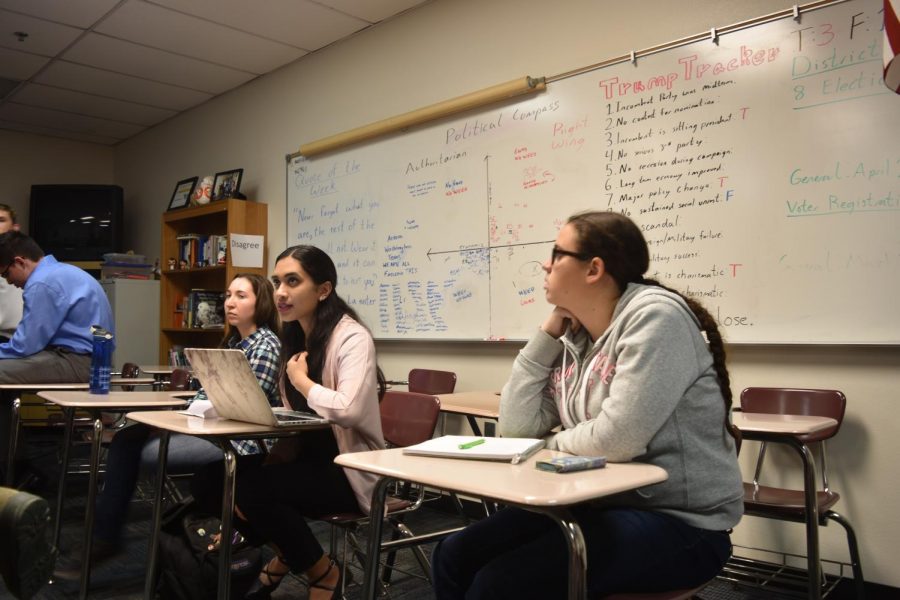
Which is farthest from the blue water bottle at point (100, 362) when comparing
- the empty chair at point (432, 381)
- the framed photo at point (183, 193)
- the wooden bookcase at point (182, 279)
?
the framed photo at point (183, 193)

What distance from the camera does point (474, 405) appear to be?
2.80 meters

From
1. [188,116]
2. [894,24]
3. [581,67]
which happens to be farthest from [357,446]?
[188,116]

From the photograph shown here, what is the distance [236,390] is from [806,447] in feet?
5.31

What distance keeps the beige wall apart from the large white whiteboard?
449 cm

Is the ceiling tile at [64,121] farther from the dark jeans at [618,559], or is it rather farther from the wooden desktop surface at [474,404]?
the dark jeans at [618,559]

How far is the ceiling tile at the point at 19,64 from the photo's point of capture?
498 cm

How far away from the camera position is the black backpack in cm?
202

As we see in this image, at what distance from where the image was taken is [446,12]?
4020 millimetres

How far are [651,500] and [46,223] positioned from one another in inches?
268

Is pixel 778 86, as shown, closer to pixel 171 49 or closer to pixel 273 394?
pixel 273 394

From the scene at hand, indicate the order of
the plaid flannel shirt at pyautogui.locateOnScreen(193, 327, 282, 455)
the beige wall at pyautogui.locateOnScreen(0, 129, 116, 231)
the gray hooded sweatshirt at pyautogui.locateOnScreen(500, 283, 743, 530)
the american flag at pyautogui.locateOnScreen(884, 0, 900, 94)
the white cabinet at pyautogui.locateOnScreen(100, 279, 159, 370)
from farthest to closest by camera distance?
1. the beige wall at pyautogui.locateOnScreen(0, 129, 116, 231)
2. the white cabinet at pyautogui.locateOnScreen(100, 279, 159, 370)
3. the plaid flannel shirt at pyautogui.locateOnScreen(193, 327, 282, 455)
4. the gray hooded sweatshirt at pyautogui.locateOnScreen(500, 283, 743, 530)
5. the american flag at pyautogui.locateOnScreen(884, 0, 900, 94)

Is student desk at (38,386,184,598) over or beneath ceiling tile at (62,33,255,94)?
beneath

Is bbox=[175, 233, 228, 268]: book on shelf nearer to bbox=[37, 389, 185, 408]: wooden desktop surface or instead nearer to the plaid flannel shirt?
bbox=[37, 389, 185, 408]: wooden desktop surface

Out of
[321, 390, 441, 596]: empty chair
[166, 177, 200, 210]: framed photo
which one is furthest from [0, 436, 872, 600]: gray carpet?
[166, 177, 200, 210]: framed photo
